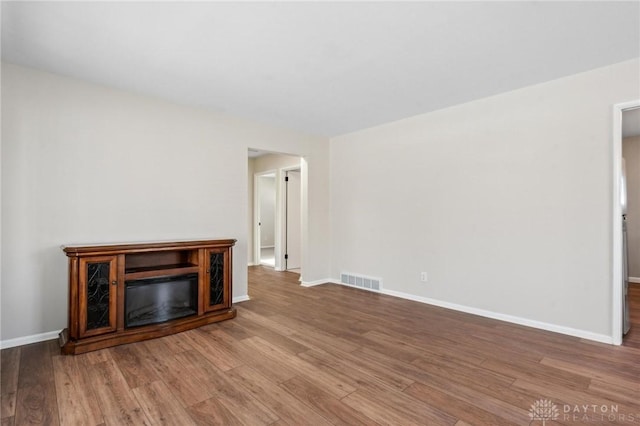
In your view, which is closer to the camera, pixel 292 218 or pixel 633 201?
pixel 633 201

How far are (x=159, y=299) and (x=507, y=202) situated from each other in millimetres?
3773

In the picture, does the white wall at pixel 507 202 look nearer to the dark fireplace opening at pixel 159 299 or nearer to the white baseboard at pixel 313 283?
the white baseboard at pixel 313 283

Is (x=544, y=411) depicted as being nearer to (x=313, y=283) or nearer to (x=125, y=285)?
(x=125, y=285)

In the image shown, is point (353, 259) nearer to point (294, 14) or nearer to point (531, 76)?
point (531, 76)

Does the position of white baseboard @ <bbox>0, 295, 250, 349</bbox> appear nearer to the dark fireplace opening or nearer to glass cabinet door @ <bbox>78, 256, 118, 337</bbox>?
glass cabinet door @ <bbox>78, 256, 118, 337</bbox>

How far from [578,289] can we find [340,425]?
8.76 feet

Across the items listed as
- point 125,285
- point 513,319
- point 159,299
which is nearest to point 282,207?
point 159,299

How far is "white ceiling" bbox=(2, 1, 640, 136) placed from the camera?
201cm

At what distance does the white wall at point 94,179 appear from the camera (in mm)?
2729

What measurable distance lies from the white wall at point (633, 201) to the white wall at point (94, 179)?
21.3 feet

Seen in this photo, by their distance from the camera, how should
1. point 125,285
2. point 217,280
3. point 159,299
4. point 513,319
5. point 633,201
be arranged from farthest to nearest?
point 633,201 < point 217,280 < point 513,319 < point 159,299 < point 125,285

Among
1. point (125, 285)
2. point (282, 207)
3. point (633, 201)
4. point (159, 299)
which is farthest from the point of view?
point (282, 207)

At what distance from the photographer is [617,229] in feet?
8.87

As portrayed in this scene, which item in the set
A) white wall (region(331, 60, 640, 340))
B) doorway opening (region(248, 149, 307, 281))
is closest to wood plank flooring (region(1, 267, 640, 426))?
white wall (region(331, 60, 640, 340))
